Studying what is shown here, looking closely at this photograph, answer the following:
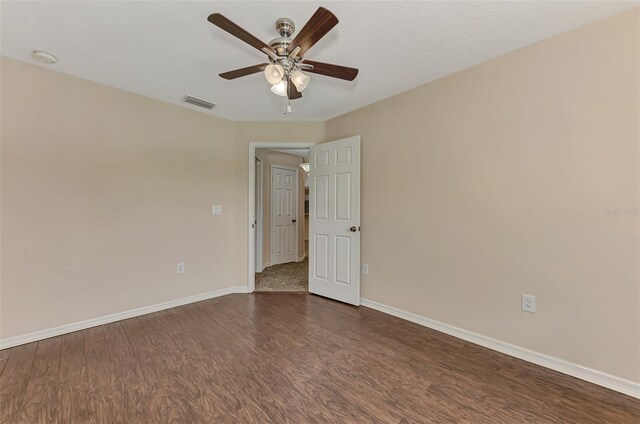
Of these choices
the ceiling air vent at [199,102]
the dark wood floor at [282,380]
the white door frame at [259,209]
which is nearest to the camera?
the dark wood floor at [282,380]

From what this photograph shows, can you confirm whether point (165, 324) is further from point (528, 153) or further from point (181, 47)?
point (528, 153)

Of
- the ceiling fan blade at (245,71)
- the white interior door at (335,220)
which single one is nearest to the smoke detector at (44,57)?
the ceiling fan blade at (245,71)

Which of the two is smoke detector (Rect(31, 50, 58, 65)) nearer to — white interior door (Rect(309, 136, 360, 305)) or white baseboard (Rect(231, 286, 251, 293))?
white interior door (Rect(309, 136, 360, 305))

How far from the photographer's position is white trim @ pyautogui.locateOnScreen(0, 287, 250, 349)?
2270 mm

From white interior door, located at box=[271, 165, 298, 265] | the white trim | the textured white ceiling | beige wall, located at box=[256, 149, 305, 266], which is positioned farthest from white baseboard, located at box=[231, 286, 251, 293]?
the textured white ceiling

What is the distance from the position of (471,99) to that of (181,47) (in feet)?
8.01

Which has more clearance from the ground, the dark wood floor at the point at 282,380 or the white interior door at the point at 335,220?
the white interior door at the point at 335,220

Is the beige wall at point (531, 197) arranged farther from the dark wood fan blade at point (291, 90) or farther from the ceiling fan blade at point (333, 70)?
the dark wood fan blade at point (291, 90)

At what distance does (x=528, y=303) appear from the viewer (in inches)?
82.3

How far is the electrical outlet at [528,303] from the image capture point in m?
2.06

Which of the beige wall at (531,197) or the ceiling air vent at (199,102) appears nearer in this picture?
the beige wall at (531,197)

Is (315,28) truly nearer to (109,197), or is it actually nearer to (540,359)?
(109,197)

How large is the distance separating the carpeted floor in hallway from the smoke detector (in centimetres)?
313

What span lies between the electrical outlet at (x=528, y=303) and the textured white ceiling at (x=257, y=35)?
1.94m
